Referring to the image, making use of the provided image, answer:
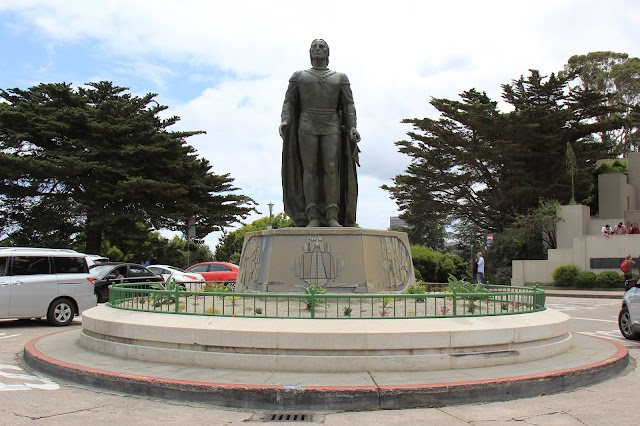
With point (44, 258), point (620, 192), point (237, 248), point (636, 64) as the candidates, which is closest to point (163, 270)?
point (44, 258)

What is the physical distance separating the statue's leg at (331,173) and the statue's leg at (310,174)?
171mm

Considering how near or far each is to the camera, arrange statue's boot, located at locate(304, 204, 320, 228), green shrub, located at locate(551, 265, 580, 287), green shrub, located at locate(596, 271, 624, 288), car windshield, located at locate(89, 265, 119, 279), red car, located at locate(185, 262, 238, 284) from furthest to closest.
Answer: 1. green shrub, located at locate(551, 265, 580, 287)
2. green shrub, located at locate(596, 271, 624, 288)
3. red car, located at locate(185, 262, 238, 284)
4. car windshield, located at locate(89, 265, 119, 279)
5. statue's boot, located at locate(304, 204, 320, 228)

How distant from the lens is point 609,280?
94.7 ft

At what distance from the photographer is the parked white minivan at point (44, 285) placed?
13195 mm

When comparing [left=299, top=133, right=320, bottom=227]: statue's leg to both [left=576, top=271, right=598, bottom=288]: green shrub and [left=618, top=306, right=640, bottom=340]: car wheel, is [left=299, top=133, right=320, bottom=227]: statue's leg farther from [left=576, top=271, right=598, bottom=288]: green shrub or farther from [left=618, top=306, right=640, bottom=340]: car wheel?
[left=576, top=271, right=598, bottom=288]: green shrub

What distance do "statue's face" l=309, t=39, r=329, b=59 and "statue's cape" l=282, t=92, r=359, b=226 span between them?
0.99 m

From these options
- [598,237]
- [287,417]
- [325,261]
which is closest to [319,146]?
[325,261]

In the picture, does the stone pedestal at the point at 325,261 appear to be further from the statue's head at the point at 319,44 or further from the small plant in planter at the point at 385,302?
the statue's head at the point at 319,44

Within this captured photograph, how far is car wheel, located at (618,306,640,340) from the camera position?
11500 mm

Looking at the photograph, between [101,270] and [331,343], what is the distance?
15290mm

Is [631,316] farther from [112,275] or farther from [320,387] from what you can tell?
[112,275]

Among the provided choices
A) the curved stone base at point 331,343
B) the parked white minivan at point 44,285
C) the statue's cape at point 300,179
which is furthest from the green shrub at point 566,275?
the curved stone base at point 331,343

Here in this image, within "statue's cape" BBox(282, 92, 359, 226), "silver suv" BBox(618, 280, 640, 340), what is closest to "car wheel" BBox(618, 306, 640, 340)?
"silver suv" BBox(618, 280, 640, 340)

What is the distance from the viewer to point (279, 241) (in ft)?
33.6
